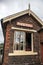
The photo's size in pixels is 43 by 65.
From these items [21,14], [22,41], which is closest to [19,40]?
[22,41]

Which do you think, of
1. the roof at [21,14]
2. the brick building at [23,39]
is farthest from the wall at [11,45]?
the roof at [21,14]

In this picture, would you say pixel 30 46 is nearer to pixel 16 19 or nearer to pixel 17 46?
pixel 17 46

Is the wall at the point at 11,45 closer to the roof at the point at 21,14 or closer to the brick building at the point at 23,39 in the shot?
the brick building at the point at 23,39

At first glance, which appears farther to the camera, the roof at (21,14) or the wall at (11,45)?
the roof at (21,14)

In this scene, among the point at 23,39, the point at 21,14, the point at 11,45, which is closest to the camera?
the point at 11,45

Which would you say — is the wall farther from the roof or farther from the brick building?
the roof

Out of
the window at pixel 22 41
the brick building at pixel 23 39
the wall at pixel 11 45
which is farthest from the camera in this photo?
the window at pixel 22 41

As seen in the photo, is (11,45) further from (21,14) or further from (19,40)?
(21,14)

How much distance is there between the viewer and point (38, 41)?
17.9 metres

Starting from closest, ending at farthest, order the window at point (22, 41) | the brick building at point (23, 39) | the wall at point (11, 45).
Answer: the wall at point (11, 45) < the brick building at point (23, 39) < the window at point (22, 41)

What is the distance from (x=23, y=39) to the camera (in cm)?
1706

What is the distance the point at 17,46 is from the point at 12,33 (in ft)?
4.60

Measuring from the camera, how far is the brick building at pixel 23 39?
15.9m

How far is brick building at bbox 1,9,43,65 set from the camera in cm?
1587
